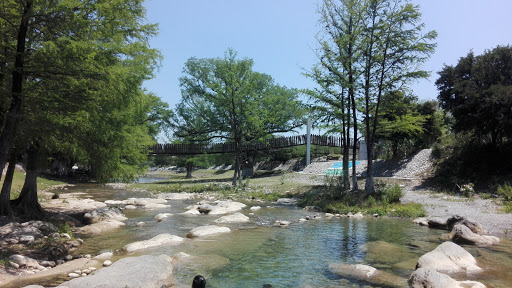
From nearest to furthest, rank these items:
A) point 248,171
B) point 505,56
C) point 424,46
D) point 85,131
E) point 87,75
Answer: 1. point 87,75
2. point 85,131
3. point 424,46
4. point 505,56
5. point 248,171

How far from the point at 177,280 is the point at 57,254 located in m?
3.89

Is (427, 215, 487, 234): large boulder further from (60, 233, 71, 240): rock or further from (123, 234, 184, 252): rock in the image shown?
(60, 233, 71, 240): rock

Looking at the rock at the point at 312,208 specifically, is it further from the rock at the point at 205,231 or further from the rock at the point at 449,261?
the rock at the point at 449,261

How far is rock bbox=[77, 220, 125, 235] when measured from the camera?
11877 mm

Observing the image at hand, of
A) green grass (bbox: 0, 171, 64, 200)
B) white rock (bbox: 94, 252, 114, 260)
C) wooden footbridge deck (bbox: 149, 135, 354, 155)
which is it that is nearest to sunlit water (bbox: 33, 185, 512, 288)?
white rock (bbox: 94, 252, 114, 260)

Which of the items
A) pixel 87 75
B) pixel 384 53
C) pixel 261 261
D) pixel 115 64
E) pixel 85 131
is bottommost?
pixel 261 261

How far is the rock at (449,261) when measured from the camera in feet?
24.2

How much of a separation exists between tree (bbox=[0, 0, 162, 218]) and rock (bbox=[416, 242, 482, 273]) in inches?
369

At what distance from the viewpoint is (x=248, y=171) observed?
42.4 meters

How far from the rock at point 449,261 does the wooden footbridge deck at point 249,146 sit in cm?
3033

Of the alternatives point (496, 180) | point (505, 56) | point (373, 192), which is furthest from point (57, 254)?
point (505, 56)

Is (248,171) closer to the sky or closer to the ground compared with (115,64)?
closer to the ground

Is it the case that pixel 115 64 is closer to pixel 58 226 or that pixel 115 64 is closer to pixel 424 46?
pixel 58 226

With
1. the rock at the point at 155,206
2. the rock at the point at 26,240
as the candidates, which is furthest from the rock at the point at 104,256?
the rock at the point at 155,206
